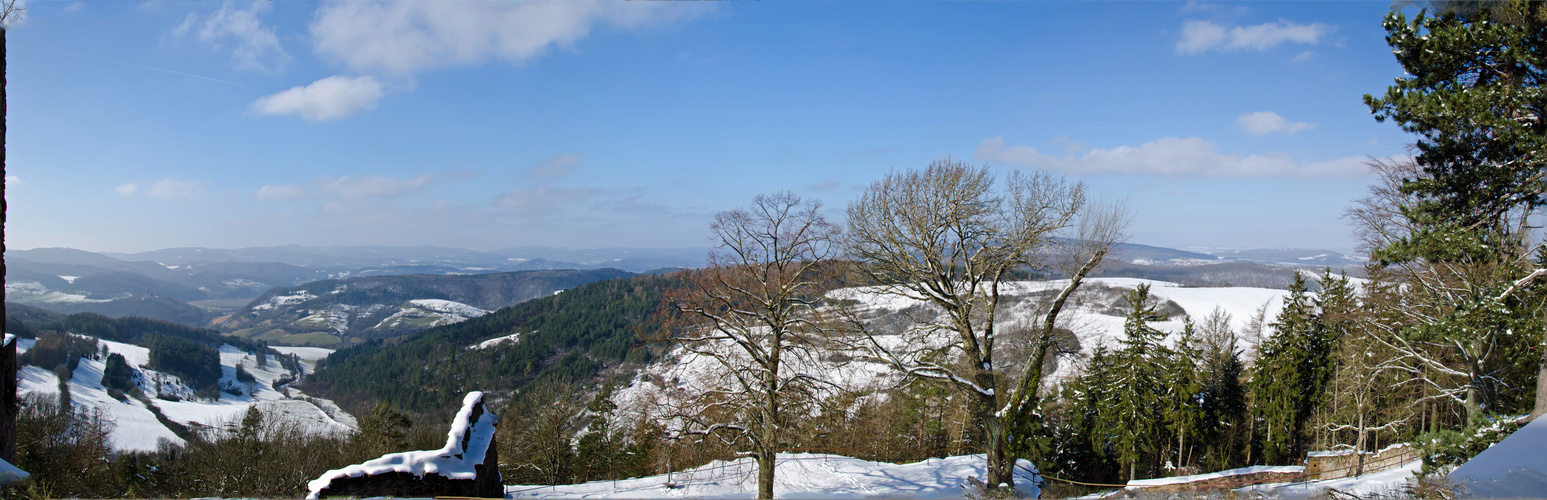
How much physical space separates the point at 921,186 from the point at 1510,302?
10271 millimetres

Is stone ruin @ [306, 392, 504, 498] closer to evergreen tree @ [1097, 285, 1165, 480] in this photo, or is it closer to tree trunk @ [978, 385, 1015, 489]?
tree trunk @ [978, 385, 1015, 489]

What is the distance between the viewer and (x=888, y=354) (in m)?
12.3

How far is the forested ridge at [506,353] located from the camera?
10775cm

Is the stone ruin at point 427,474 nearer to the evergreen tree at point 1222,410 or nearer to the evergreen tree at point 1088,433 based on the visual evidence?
the evergreen tree at point 1088,433

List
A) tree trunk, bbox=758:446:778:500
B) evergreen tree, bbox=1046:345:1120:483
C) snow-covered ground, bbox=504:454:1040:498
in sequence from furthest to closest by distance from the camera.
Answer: evergreen tree, bbox=1046:345:1120:483 → snow-covered ground, bbox=504:454:1040:498 → tree trunk, bbox=758:446:778:500

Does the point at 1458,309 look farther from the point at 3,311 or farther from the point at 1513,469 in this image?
the point at 3,311

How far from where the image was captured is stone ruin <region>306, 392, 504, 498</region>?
10508mm

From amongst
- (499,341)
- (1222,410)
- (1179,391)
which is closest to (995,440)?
(1179,391)

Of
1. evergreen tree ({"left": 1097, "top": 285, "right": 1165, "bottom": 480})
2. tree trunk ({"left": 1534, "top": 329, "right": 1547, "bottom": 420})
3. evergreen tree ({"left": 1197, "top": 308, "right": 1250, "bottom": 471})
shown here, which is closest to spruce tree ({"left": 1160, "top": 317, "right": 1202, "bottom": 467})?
evergreen tree ({"left": 1097, "top": 285, "right": 1165, "bottom": 480})

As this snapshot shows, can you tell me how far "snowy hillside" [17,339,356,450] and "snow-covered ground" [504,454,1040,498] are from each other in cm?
6641

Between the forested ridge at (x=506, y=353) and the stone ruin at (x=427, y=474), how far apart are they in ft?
267

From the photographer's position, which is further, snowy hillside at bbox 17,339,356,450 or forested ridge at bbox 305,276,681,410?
forested ridge at bbox 305,276,681,410

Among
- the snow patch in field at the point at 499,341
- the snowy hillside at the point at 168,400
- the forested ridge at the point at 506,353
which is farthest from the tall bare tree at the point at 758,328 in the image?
the snow patch in field at the point at 499,341

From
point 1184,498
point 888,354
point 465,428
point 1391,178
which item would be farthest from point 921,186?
point 1391,178
